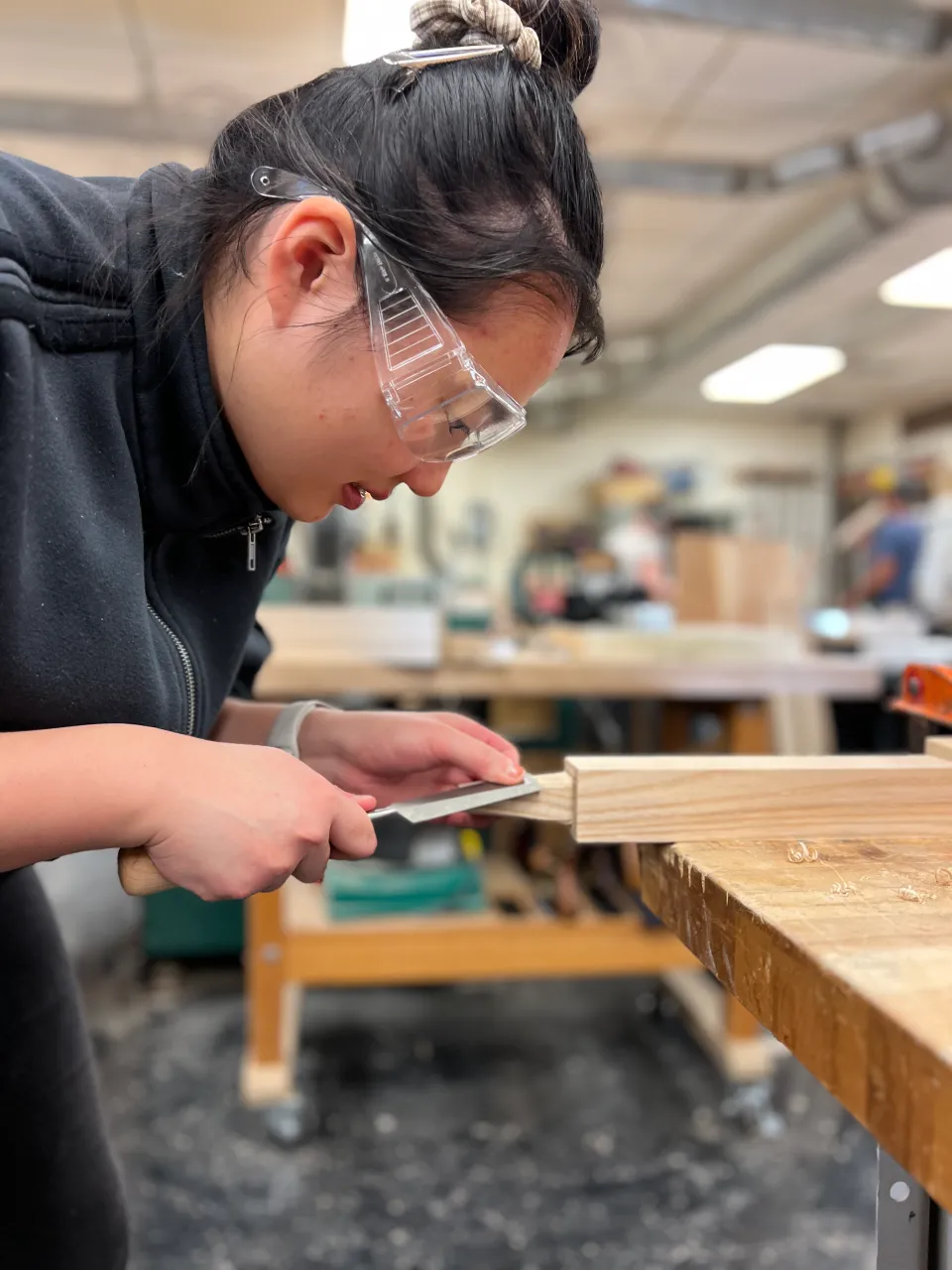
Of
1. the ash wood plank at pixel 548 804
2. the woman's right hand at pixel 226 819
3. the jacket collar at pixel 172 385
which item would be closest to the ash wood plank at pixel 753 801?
the ash wood plank at pixel 548 804

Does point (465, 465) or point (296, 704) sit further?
point (465, 465)

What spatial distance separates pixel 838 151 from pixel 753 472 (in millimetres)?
5329

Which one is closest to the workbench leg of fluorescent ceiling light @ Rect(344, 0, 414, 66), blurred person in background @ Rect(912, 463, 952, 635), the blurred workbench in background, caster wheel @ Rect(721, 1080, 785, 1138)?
the blurred workbench in background

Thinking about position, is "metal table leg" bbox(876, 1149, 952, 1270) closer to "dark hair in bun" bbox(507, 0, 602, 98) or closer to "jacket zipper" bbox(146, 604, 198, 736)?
"jacket zipper" bbox(146, 604, 198, 736)

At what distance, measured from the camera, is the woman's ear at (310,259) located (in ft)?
1.77

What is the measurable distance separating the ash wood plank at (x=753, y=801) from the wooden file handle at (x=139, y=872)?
289mm

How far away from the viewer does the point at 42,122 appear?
3.32 m

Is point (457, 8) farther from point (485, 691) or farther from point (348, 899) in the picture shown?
point (348, 899)

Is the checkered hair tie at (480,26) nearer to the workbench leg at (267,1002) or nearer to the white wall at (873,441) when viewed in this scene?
the workbench leg at (267,1002)

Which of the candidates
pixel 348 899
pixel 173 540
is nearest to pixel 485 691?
pixel 348 899

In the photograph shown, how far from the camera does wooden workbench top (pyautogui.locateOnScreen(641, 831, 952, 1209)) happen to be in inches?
14.2

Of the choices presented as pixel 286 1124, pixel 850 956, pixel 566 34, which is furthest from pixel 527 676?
pixel 850 956

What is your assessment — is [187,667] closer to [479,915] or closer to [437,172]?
[437,172]

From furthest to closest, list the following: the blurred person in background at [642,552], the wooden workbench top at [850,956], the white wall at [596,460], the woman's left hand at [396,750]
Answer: the white wall at [596,460] → the blurred person in background at [642,552] → the woman's left hand at [396,750] → the wooden workbench top at [850,956]
